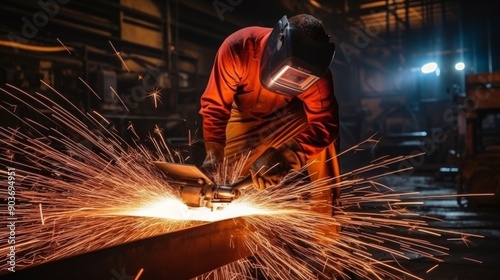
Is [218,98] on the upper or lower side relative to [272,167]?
upper

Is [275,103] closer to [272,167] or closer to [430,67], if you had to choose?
[272,167]

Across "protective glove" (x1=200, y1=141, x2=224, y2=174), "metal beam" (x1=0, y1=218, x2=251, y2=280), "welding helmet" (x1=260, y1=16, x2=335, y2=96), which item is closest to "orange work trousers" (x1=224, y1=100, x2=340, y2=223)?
"protective glove" (x1=200, y1=141, x2=224, y2=174)

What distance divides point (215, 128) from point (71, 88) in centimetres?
389

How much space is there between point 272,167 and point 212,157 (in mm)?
492

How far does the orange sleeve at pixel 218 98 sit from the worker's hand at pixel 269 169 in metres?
0.52

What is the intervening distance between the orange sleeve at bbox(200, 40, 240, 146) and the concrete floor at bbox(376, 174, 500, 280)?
1442mm

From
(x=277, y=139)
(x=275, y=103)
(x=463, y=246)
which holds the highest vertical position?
(x=275, y=103)

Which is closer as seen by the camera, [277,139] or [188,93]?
[277,139]

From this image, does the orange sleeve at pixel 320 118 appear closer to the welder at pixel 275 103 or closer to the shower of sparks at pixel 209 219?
the welder at pixel 275 103

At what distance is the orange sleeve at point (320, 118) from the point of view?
234 centimetres

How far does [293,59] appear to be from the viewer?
191 centimetres

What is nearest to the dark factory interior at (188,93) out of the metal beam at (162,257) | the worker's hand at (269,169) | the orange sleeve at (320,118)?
the metal beam at (162,257)

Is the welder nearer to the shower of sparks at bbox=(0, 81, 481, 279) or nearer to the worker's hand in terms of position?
the worker's hand

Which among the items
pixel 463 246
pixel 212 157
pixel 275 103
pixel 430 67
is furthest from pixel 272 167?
pixel 430 67
